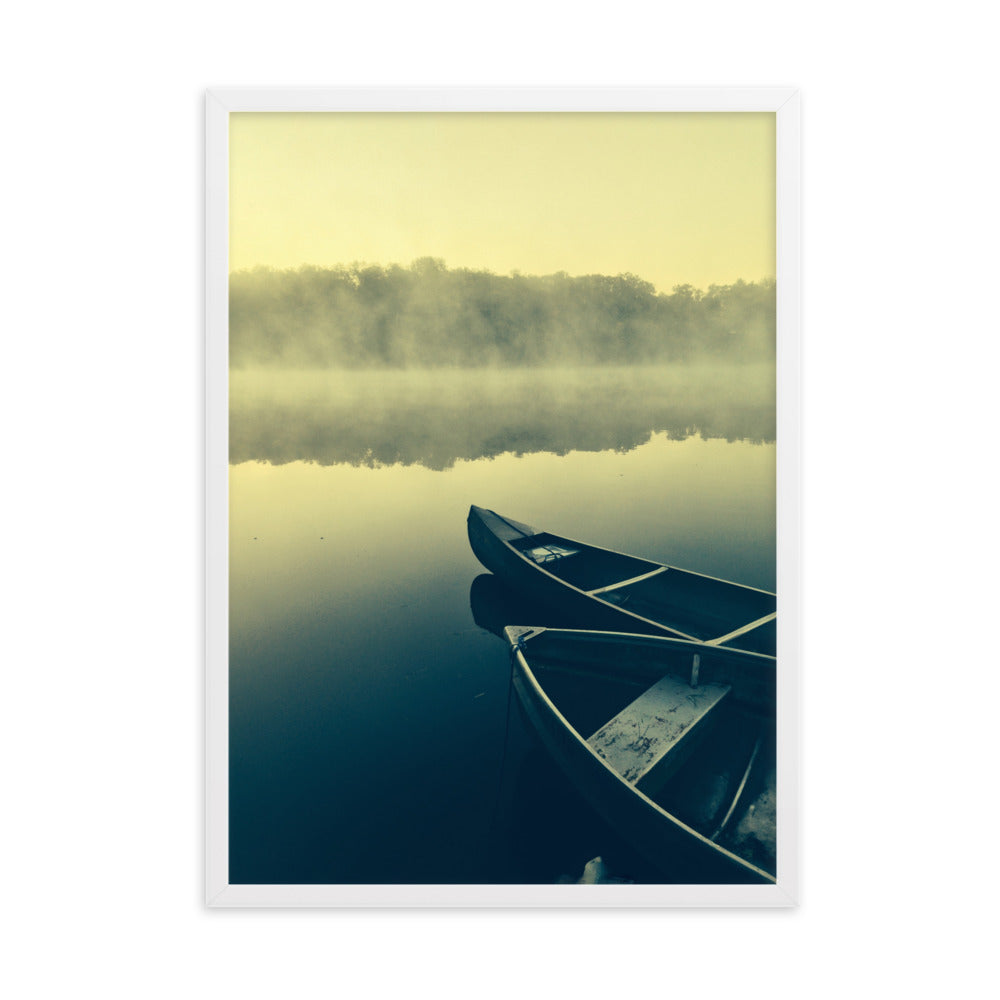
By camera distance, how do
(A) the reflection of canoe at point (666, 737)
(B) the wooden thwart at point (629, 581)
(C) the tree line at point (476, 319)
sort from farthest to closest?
1. (B) the wooden thwart at point (629, 581)
2. (C) the tree line at point (476, 319)
3. (A) the reflection of canoe at point (666, 737)

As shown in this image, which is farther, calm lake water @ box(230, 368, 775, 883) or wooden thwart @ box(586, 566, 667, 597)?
wooden thwart @ box(586, 566, 667, 597)

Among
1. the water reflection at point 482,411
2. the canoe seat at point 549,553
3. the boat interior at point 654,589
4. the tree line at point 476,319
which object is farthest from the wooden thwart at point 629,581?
the tree line at point 476,319

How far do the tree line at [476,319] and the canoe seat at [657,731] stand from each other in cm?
83

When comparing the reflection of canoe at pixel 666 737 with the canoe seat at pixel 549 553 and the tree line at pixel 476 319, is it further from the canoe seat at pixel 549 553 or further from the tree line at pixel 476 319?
the tree line at pixel 476 319

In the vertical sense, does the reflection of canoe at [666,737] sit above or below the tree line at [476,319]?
below

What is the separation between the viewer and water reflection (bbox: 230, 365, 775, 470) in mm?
1159

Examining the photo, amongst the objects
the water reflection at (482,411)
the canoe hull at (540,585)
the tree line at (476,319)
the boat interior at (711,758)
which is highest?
the tree line at (476,319)

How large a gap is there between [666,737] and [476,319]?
110 cm

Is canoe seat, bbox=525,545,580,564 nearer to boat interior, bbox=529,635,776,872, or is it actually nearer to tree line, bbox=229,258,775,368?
boat interior, bbox=529,635,776,872

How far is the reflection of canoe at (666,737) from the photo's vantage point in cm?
102

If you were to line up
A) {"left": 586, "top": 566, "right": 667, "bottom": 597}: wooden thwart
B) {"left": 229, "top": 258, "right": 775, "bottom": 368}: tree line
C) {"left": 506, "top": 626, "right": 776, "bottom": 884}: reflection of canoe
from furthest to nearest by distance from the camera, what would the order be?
1. {"left": 586, "top": 566, "right": 667, "bottom": 597}: wooden thwart
2. {"left": 229, "top": 258, "right": 775, "bottom": 368}: tree line
3. {"left": 506, "top": 626, "right": 776, "bottom": 884}: reflection of canoe

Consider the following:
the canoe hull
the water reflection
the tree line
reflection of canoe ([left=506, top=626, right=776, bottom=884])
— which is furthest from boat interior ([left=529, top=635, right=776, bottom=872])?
the tree line

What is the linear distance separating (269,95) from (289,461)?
837mm
